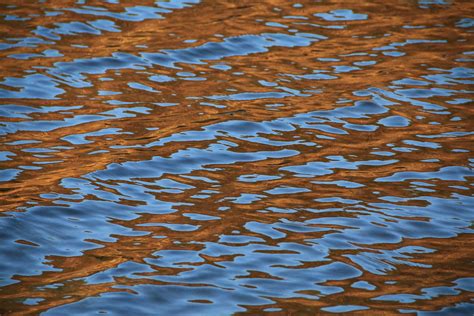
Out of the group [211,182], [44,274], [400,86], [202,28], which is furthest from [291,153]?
[202,28]

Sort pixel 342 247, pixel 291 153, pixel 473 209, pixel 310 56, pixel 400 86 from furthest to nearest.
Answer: pixel 310 56 → pixel 400 86 → pixel 291 153 → pixel 473 209 → pixel 342 247

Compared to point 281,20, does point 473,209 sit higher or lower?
lower

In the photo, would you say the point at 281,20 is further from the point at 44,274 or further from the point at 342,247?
the point at 44,274

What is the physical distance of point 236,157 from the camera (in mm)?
6785

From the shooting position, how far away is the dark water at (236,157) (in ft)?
16.1

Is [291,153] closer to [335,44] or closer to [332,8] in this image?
[335,44]

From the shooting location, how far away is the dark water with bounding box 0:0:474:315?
491cm

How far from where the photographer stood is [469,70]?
28.8 feet

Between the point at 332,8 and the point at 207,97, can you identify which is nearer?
the point at 207,97

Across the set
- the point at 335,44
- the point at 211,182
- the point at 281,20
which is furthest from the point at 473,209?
the point at 281,20

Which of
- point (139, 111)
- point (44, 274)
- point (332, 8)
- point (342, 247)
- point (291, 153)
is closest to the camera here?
point (44, 274)

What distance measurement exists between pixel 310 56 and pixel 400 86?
1188 mm

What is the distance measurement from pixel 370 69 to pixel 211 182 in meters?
3.26

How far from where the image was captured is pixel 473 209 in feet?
19.7
